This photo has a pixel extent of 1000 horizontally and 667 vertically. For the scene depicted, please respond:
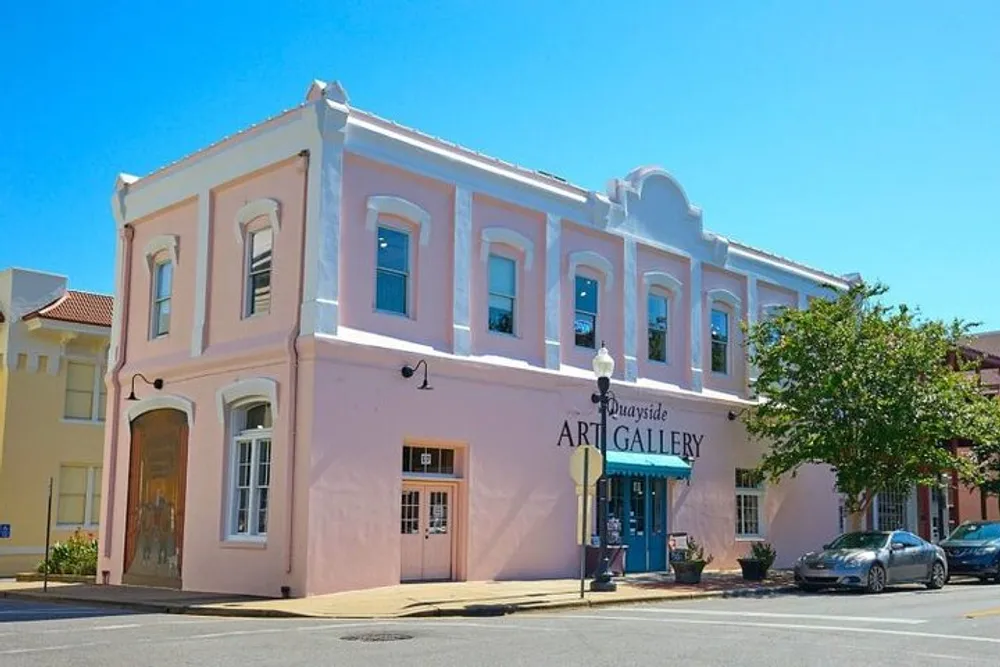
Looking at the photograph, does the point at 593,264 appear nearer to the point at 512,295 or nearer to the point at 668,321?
the point at 512,295

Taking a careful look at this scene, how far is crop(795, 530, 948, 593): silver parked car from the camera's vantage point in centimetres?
2220

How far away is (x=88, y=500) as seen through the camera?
31672 millimetres

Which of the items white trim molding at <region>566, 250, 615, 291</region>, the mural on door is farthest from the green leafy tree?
the mural on door

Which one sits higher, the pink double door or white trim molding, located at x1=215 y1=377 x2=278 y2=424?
white trim molding, located at x1=215 y1=377 x2=278 y2=424

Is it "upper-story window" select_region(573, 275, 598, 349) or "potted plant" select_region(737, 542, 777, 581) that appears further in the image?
"upper-story window" select_region(573, 275, 598, 349)

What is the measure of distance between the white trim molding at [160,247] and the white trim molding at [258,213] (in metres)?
2.59

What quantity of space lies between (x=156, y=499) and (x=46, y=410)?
904cm

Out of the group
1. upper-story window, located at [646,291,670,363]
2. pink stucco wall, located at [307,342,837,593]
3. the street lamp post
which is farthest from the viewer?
upper-story window, located at [646,291,670,363]

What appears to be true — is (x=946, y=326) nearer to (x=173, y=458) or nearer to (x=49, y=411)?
(x=173, y=458)

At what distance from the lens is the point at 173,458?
23.5 meters

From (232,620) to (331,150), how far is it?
28.1ft

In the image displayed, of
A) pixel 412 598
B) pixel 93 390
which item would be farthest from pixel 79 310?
pixel 412 598

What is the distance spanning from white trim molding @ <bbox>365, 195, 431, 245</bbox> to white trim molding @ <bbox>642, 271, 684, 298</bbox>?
7007 millimetres

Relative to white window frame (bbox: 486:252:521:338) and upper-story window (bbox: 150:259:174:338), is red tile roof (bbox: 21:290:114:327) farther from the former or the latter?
white window frame (bbox: 486:252:521:338)
